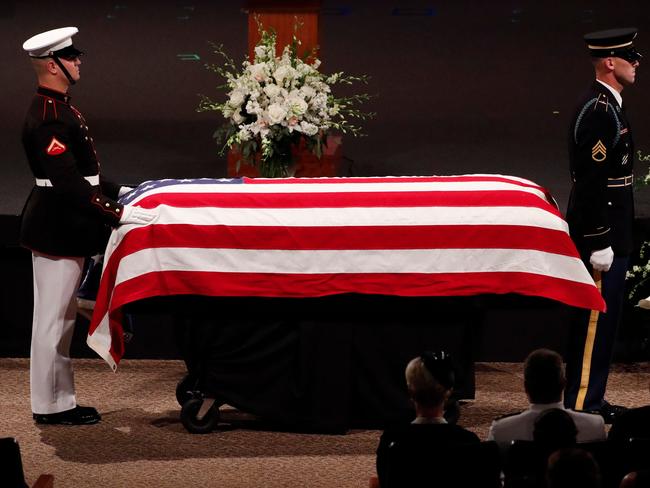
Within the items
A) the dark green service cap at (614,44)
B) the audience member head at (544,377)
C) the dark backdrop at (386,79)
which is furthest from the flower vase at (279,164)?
the audience member head at (544,377)

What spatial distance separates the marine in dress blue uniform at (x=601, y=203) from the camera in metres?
4.64

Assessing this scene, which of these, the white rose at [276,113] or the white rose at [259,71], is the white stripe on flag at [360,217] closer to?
the white rose at [276,113]

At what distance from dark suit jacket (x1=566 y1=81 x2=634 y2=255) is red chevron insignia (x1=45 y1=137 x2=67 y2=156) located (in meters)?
1.83

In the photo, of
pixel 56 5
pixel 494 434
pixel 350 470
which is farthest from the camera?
pixel 56 5

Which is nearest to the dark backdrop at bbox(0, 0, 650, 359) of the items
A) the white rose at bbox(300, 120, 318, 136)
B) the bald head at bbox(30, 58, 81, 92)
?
the white rose at bbox(300, 120, 318, 136)

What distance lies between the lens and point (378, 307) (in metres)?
4.60

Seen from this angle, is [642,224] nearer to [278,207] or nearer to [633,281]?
[633,281]

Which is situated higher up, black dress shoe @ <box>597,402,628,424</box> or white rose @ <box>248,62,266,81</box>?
white rose @ <box>248,62,266,81</box>

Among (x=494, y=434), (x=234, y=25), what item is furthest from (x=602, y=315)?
(x=234, y=25)

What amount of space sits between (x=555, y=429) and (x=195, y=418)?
1918 millimetres

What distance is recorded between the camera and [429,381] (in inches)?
128

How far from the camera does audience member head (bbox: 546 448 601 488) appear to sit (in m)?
2.51

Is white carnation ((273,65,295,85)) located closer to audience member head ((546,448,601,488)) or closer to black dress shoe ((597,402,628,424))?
black dress shoe ((597,402,628,424))

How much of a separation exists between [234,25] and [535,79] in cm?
239
